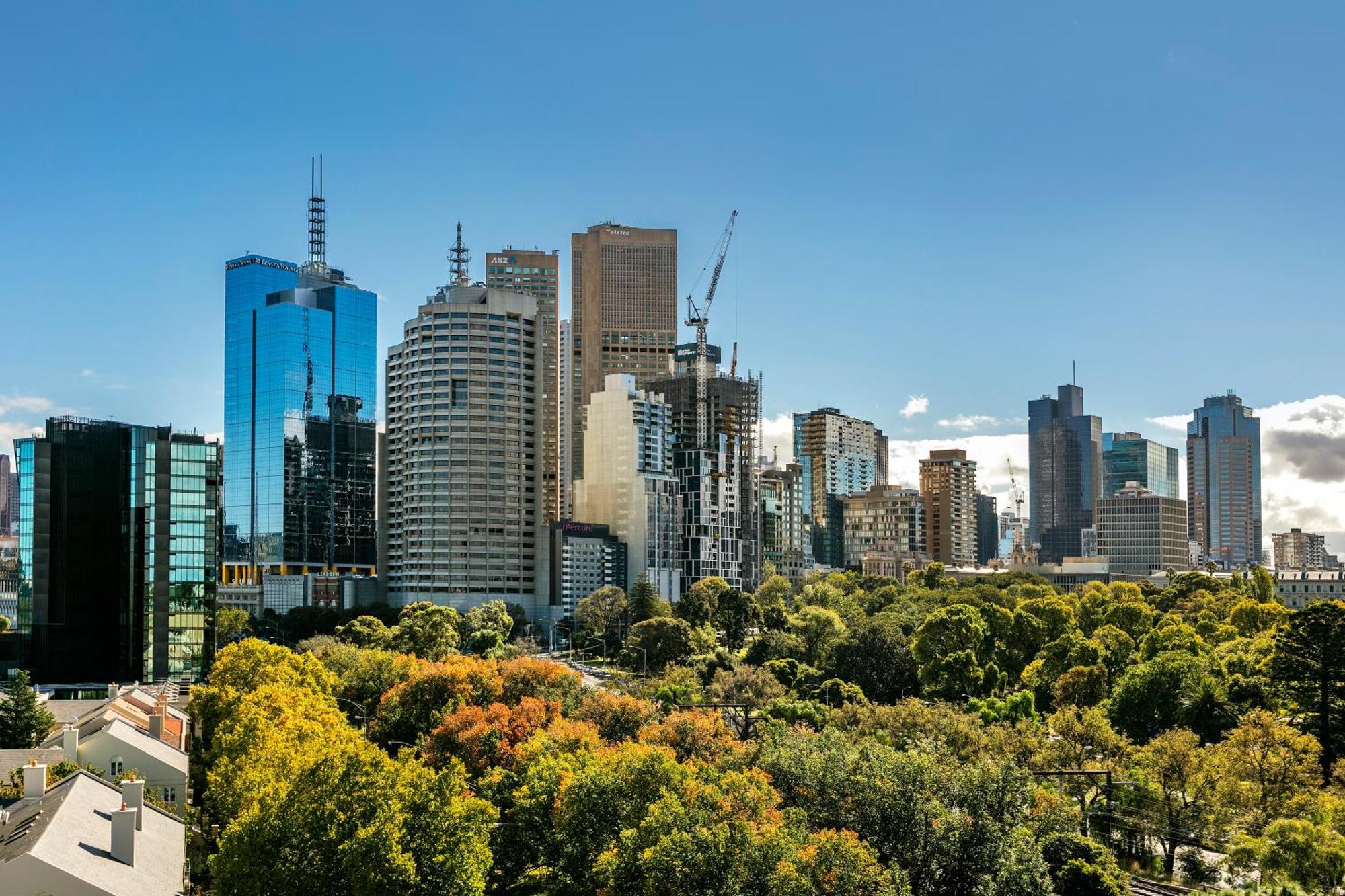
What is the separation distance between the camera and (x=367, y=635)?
146500mm

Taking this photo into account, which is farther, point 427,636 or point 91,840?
point 427,636

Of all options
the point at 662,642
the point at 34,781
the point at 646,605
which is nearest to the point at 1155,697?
the point at 662,642

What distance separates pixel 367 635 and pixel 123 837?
339 ft

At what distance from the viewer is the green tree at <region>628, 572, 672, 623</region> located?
180925 millimetres

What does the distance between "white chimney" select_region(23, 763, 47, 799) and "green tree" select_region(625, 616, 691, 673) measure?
102 meters

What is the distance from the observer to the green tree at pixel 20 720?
74.6 m

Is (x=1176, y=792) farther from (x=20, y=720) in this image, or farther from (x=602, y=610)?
(x=602, y=610)

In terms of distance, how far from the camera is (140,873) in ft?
148

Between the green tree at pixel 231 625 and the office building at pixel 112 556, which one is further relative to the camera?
the green tree at pixel 231 625

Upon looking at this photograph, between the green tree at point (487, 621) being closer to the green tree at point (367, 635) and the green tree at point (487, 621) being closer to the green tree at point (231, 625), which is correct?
the green tree at point (367, 635)

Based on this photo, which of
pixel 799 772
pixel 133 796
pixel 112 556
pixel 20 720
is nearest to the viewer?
pixel 133 796

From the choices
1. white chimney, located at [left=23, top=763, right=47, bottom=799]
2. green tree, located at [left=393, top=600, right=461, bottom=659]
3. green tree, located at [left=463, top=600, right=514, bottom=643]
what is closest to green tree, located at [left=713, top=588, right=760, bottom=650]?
green tree, located at [left=463, top=600, right=514, bottom=643]

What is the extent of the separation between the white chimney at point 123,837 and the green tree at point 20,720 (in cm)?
3377

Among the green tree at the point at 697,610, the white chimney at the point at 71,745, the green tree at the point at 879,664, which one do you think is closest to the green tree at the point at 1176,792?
the green tree at the point at 879,664
